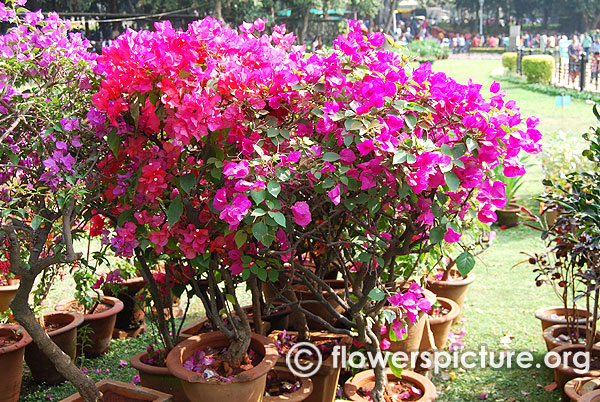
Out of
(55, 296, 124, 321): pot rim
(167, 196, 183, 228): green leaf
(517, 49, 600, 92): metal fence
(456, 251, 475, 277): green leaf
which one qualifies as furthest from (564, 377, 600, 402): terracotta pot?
(517, 49, 600, 92): metal fence

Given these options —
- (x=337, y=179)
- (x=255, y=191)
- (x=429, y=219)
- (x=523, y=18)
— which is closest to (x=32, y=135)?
(x=255, y=191)

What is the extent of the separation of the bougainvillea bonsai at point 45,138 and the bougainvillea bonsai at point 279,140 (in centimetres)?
14

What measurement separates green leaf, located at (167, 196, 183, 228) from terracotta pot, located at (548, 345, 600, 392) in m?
2.15

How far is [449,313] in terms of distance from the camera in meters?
3.93

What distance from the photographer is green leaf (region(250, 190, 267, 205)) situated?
192 centimetres

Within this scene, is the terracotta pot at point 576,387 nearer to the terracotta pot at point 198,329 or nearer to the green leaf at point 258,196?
the terracotta pot at point 198,329

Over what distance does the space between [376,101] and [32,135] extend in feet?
4.27

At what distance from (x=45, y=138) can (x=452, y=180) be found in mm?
1376

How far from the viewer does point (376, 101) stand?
6.84ft

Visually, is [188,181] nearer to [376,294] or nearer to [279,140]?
[279,140]

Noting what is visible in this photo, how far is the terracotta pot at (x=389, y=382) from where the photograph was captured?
9.25ft

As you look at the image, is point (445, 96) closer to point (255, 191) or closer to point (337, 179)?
point (337, 179)

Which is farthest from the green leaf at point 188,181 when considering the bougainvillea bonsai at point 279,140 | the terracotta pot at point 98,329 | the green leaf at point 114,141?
the terracotta pot at point 98,329

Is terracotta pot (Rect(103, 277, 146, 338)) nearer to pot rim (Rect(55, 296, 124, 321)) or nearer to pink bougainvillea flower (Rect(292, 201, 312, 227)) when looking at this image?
pot rim (Rect(55, 296, 124, 321))
